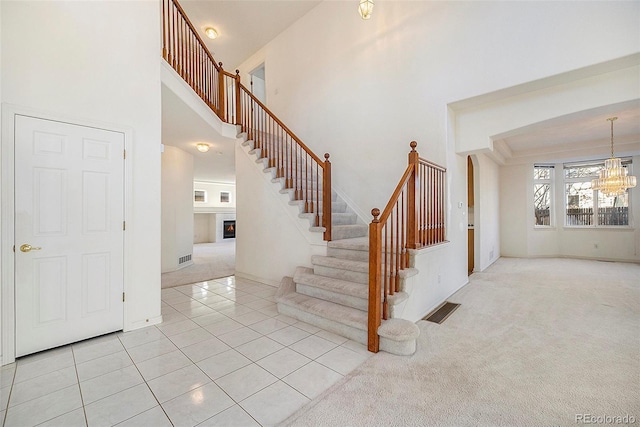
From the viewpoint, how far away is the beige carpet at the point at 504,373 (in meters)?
1.66

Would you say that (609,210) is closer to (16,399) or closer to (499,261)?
(499,261)

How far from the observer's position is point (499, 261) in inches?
280

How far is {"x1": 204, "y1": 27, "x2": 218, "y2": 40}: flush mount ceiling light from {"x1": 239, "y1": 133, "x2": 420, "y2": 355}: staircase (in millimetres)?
4590

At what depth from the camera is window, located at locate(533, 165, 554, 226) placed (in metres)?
7.88

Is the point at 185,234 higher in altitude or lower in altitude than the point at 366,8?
lower

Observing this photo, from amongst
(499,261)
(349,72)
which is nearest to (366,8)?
(349,72)

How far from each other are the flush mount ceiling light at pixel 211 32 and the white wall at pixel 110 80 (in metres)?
3.70

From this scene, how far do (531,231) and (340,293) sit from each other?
7441 mm

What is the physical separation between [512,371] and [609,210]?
813 cm

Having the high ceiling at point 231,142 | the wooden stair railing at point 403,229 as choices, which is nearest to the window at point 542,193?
the high ceiling at point 231,142

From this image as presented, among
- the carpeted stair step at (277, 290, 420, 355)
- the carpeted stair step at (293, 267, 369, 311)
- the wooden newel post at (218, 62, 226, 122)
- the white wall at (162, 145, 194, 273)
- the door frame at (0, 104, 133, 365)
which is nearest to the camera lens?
the door frame at (0, 104, 133, 365)

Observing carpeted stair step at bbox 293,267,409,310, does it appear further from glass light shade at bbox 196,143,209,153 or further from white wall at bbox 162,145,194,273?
white wall at bbox 162,145,194,273

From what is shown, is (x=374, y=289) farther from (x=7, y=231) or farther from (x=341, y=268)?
(x=7, y=231)

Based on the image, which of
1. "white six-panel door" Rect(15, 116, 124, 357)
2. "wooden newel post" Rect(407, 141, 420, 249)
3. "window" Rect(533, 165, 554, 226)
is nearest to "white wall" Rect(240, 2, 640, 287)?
"wooden newel post" Rect(407, 141, 420, 249)
